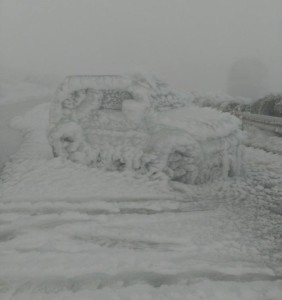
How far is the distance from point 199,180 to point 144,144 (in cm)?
131

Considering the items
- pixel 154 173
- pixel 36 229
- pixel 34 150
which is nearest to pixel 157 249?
pixel 36 229

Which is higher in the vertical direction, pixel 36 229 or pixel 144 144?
pixel 144 144

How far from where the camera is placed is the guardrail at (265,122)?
1200cm

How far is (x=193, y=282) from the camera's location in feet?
12.1

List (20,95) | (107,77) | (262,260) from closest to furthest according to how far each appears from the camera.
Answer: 1. (262,260)
2. (107,77)
3. (20,95)

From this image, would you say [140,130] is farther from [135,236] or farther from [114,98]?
[135,236]

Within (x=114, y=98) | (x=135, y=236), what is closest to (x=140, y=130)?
(x=114, y=98)

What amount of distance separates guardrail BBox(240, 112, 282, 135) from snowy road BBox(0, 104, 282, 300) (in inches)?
205

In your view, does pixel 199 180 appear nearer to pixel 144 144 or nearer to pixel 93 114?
pixel 144 144

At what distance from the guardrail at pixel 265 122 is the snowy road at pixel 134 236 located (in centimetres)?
521

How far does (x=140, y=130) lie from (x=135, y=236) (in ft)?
9.66

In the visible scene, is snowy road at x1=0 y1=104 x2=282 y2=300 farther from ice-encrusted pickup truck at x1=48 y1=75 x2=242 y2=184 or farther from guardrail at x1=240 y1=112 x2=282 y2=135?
guardrail at x1=240 y1=112 x2=282 y2=135

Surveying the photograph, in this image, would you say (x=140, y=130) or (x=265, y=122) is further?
(x=265, y=122)

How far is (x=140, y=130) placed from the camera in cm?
714
